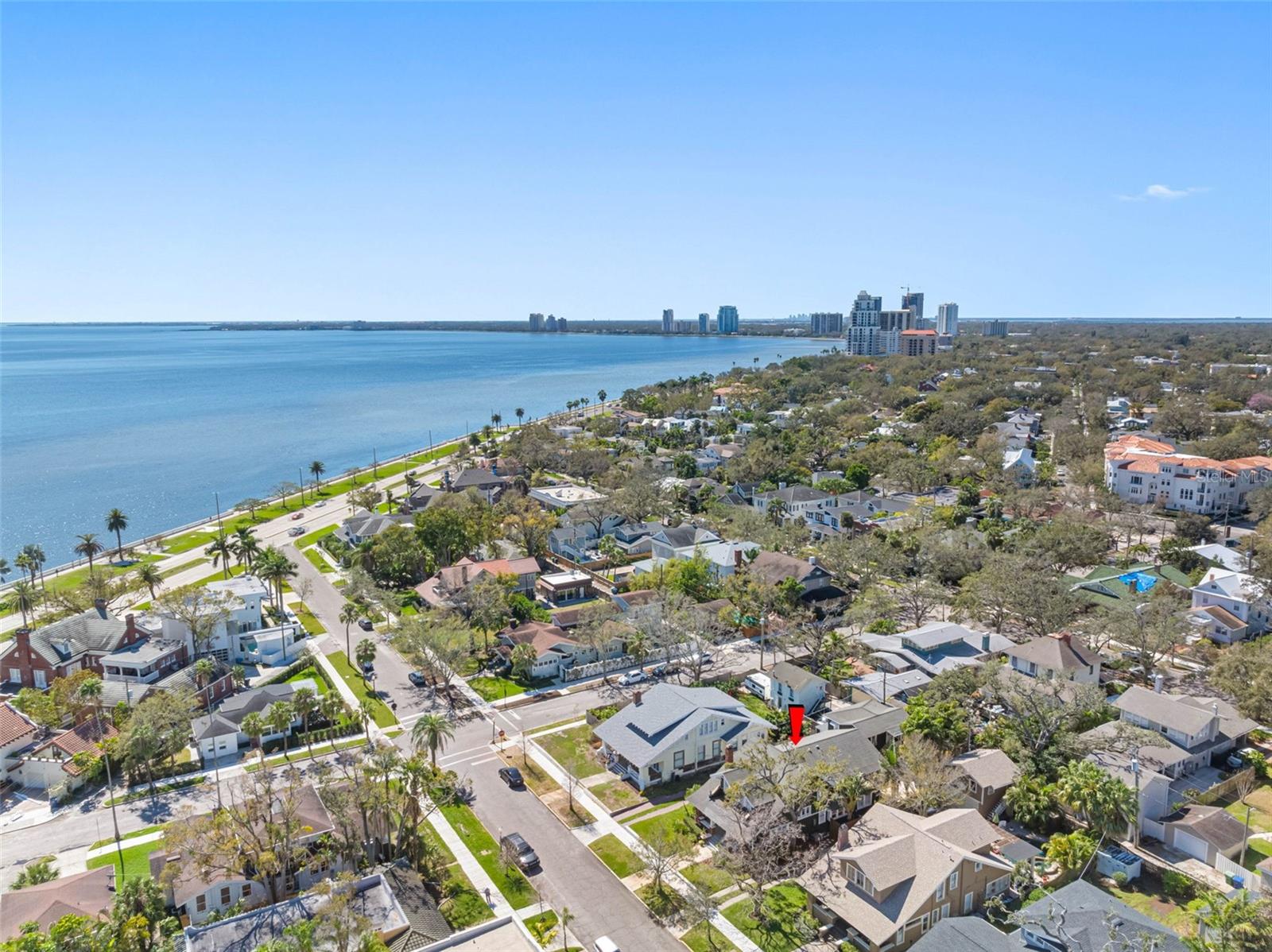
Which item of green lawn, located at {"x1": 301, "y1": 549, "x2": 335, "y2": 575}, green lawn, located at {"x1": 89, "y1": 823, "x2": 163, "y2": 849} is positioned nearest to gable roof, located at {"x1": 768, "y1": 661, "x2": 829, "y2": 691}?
green lawn, located at {"x1": 89, "y1": 823, "x2": 163, "y2": 849}

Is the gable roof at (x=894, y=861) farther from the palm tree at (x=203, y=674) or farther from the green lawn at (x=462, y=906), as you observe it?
the palm tree at (x=203, y=674)

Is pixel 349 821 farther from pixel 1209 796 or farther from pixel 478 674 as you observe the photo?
pixel 1209 796

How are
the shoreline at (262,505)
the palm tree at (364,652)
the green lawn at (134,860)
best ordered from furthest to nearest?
the shoreline at (262,505) < the palm tree at (364,652) < the green lawn at (134,860)

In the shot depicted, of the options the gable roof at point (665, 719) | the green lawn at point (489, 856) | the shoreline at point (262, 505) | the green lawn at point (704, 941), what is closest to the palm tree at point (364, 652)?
the green lawn at point (489, 856)

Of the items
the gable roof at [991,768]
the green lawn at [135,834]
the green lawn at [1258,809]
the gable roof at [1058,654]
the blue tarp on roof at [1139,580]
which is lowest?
the green lawn at [135,834]

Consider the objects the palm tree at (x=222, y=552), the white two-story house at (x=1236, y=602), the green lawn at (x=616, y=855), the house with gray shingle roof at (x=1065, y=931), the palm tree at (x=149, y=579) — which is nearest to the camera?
the house with gray shingle roof at (x=1065, y=931)

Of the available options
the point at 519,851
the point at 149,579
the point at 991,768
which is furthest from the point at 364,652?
the point at 991,768
